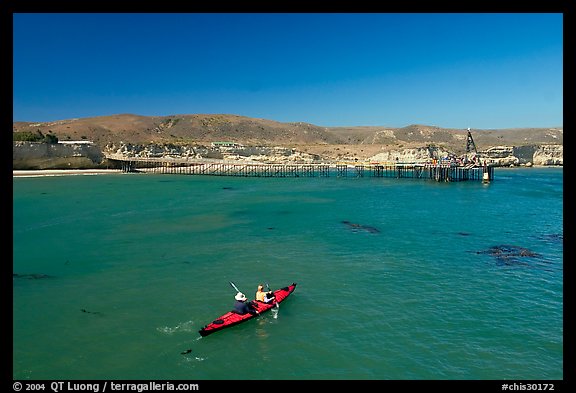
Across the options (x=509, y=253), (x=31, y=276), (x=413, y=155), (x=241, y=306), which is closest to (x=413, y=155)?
(x=413, y=155)

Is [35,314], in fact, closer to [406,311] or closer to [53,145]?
[406,311]

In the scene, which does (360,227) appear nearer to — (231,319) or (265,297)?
(265,297)

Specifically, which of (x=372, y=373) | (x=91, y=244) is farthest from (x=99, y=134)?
(x=372, y=373)

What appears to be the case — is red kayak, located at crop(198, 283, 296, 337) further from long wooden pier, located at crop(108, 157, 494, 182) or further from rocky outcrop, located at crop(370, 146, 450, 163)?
rocky outcrop, located at crop(370, 146, 450, 163)

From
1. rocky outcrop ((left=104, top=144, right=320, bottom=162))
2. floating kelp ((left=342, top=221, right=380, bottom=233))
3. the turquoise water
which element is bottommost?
the turquoise water

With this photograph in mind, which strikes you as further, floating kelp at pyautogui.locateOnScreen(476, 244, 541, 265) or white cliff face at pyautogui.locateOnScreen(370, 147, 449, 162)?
white cliff face at pyautogui.locateOnScreen(370, 147, 449, 162)

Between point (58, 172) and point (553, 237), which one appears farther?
point (58, 172)

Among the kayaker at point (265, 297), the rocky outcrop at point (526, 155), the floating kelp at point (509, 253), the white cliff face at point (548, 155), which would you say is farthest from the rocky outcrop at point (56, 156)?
the white cliff face at point (548, 155)

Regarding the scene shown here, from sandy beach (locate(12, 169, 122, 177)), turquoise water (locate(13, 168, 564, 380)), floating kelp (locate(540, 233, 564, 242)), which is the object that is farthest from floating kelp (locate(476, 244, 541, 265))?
sandy beach (locate(12, 169, 122, 177))
